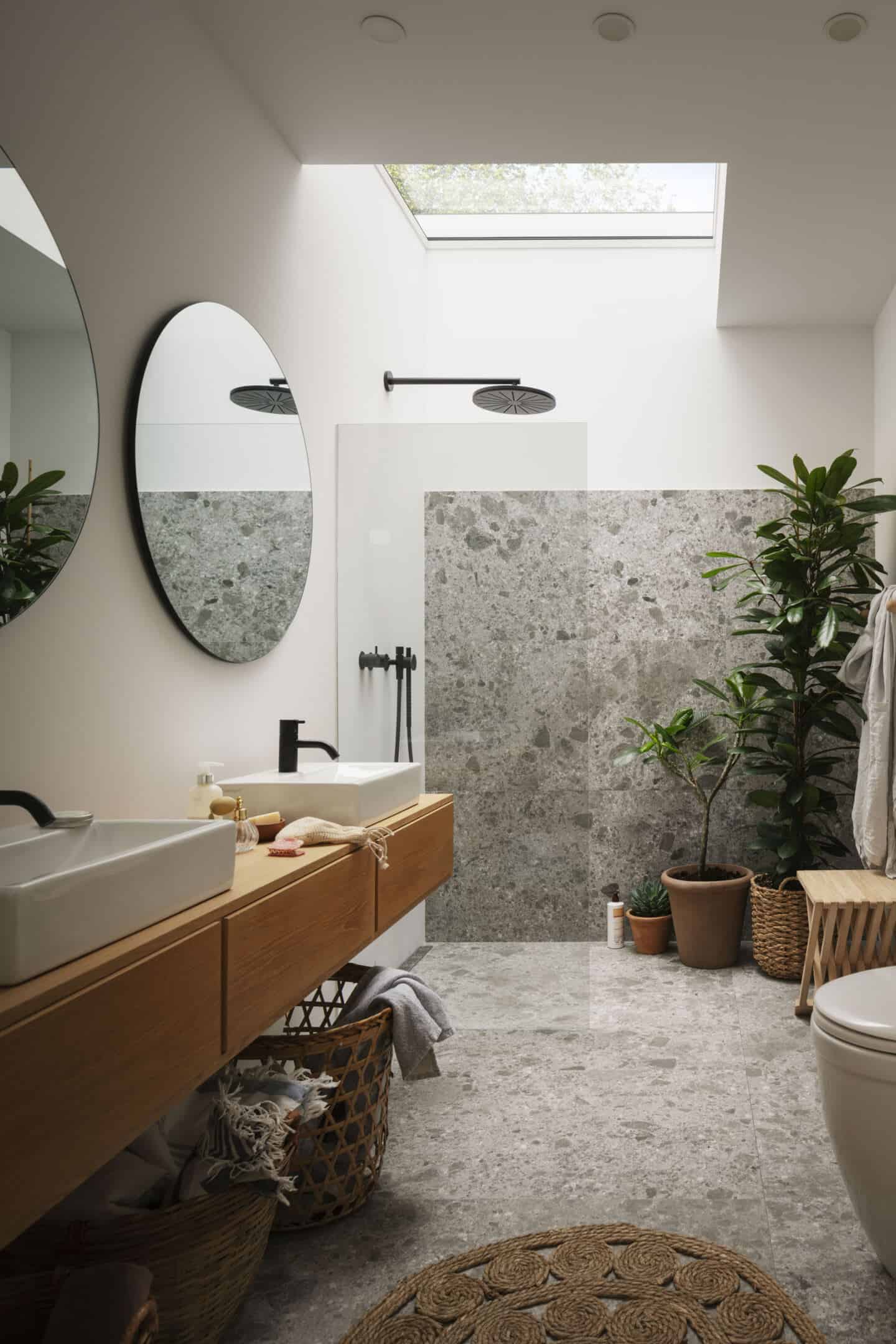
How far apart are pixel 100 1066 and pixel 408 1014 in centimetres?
121

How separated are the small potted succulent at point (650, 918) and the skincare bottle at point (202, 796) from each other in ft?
8.73

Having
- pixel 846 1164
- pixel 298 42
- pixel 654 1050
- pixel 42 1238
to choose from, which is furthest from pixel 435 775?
pixel 298 42

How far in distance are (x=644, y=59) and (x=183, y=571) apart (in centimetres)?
168

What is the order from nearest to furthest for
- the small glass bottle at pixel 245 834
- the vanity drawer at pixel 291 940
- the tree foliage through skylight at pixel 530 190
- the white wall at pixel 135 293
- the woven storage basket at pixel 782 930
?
the vanity drawer at pixel 291 940 < the white wall at pixel 135 293 < the small glass bottle at pixel 245 834 < the woven storage basket at pixel 782 930 < the tree foliage through skylight at pixel 530 190

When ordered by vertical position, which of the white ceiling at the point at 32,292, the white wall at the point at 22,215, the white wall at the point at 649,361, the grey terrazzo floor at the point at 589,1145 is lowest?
the grey terrazzo floor at the point at 589,1145

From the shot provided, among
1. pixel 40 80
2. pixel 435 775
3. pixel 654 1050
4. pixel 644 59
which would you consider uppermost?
pixel 644 59

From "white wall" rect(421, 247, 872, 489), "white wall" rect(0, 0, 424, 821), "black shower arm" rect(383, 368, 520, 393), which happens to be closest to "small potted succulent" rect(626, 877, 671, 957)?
"white wall" rect(421, 247, 872, 489)

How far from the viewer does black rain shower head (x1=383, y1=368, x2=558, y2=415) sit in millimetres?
3676

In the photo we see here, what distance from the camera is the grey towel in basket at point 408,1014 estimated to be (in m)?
2.21

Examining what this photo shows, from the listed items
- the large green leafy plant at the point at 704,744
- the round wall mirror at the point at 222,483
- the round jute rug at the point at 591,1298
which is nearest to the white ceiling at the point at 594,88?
the round wall mirror at the point at 222,483

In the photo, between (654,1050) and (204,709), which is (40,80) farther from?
(654,1050)

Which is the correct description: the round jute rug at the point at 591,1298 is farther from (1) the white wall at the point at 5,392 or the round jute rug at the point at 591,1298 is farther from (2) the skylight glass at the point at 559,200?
(2) the skylight glass at the point at 559,200

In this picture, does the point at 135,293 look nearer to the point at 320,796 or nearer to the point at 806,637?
the point at 320,796

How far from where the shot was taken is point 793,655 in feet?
12.9
